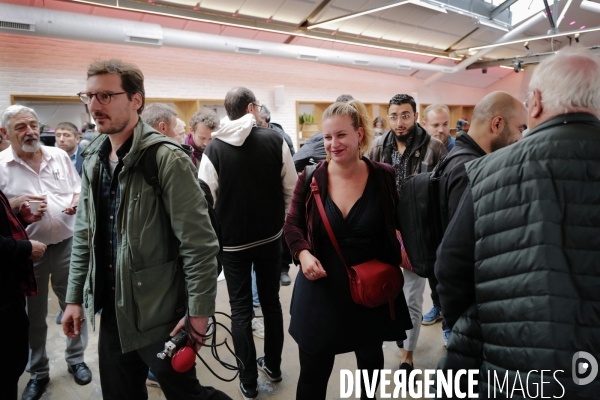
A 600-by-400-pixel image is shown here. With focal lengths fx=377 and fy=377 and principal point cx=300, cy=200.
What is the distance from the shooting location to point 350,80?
10.4 m

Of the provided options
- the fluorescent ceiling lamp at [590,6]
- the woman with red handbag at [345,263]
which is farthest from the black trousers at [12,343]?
the fluorescent ceiling lamp at [590,6]

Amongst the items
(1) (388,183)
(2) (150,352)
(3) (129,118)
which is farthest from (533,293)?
(3) (129,118)

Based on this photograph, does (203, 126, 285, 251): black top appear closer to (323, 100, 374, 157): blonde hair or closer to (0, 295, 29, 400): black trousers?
(323, 100, 374, 157): blonde hair

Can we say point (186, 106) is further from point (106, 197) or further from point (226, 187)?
point (106, 197)

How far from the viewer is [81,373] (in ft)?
8.49

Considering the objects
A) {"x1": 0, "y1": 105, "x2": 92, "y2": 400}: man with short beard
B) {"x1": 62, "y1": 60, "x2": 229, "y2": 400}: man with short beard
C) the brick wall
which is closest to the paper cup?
{"x1": 0, "y1": 105, "x2": 92, "y2": 400}: man with short beard

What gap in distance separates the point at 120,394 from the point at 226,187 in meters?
1.18

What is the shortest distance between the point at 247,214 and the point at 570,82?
5.57 ft

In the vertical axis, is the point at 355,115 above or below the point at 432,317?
above

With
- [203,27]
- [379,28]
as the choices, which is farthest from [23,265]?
[379,28]

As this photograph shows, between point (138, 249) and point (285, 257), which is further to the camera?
point (285, 257)

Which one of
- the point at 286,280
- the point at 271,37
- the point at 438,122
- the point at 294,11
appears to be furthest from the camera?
the point at 271,37

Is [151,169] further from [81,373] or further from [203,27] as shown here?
[203,27]

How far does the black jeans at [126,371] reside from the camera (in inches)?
58.2
